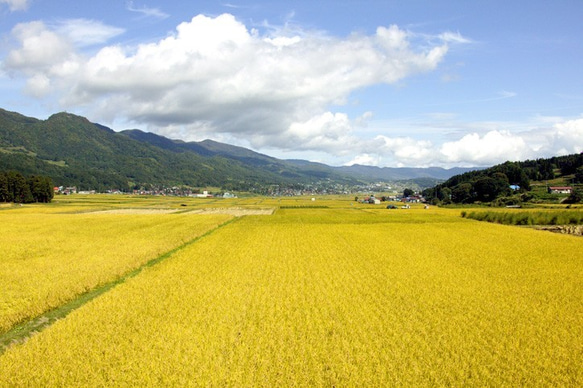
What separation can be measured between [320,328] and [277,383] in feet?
11.8

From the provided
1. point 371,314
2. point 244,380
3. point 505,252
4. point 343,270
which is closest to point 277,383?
Answer: point 244,380

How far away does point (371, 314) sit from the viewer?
13133 millimetres

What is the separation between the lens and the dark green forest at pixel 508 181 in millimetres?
104688

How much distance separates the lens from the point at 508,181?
121 meters

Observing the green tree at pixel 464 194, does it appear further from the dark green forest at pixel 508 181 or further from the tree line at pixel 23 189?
the tree line at pixel 23 189

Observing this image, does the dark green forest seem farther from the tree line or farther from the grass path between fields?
the tree line

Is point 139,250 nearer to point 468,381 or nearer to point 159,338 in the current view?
point 159,338

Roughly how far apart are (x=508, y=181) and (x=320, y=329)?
128041 millimetres

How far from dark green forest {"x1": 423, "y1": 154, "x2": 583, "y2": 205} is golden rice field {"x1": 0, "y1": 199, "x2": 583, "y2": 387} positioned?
84183 mm

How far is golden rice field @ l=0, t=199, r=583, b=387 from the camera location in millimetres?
8789

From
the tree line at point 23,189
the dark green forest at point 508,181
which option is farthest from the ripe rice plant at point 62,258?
the dark green forest at point 508,181

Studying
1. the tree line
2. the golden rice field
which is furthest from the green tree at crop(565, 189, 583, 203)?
the tree line

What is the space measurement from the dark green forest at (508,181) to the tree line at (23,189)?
110m

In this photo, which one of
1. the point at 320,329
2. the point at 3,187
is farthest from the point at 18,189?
the point at 320,329
